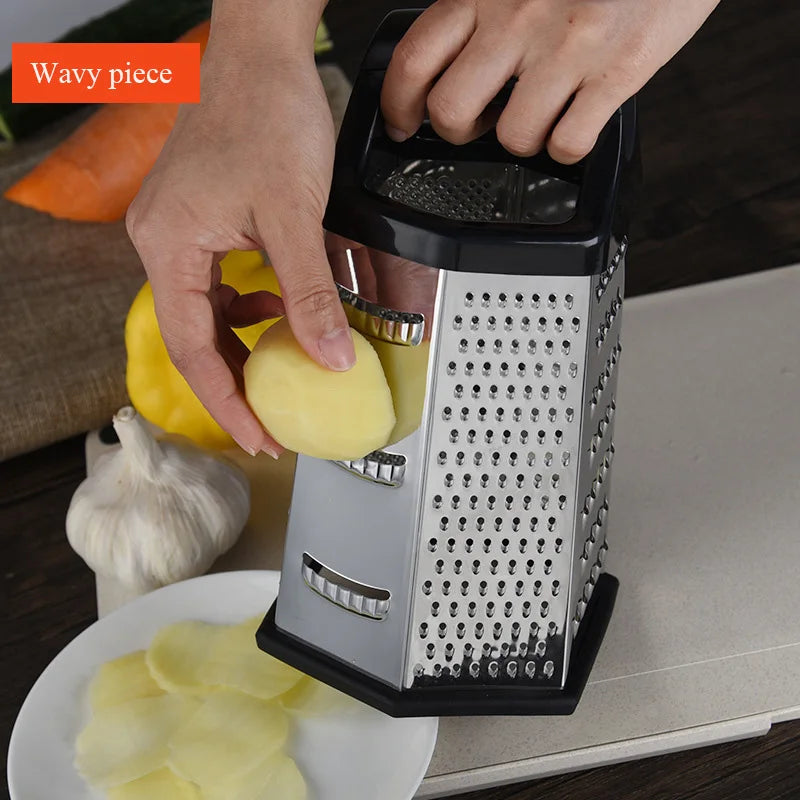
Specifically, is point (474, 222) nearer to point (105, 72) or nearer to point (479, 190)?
point (479, 190)

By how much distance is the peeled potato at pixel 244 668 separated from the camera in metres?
0.90

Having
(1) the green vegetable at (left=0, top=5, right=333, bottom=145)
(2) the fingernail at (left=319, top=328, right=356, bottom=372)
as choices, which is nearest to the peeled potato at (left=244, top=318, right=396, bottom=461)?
(2) the fingernail at (left=319, top=328, right=356, bottom=372)

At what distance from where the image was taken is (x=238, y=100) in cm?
72

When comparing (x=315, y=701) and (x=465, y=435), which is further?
(x=315, y=701)

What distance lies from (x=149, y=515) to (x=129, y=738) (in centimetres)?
20

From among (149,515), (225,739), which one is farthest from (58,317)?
(225,739)

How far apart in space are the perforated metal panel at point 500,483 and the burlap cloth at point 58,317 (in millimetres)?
526

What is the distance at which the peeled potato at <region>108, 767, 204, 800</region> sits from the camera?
2.72 ft

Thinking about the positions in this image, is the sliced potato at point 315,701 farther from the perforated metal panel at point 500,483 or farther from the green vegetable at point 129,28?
the green vegetable at point 129,28

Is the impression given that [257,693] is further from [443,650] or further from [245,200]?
[245,200]

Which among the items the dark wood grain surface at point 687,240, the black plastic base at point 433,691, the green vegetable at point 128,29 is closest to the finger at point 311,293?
the black plastic base at point 433,691

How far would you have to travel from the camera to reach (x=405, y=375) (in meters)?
0.75

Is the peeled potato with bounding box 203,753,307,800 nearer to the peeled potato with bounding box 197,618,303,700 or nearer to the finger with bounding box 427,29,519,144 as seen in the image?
the peeled potato with bounding box 197,618,303,700

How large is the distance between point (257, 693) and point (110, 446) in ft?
1.32
